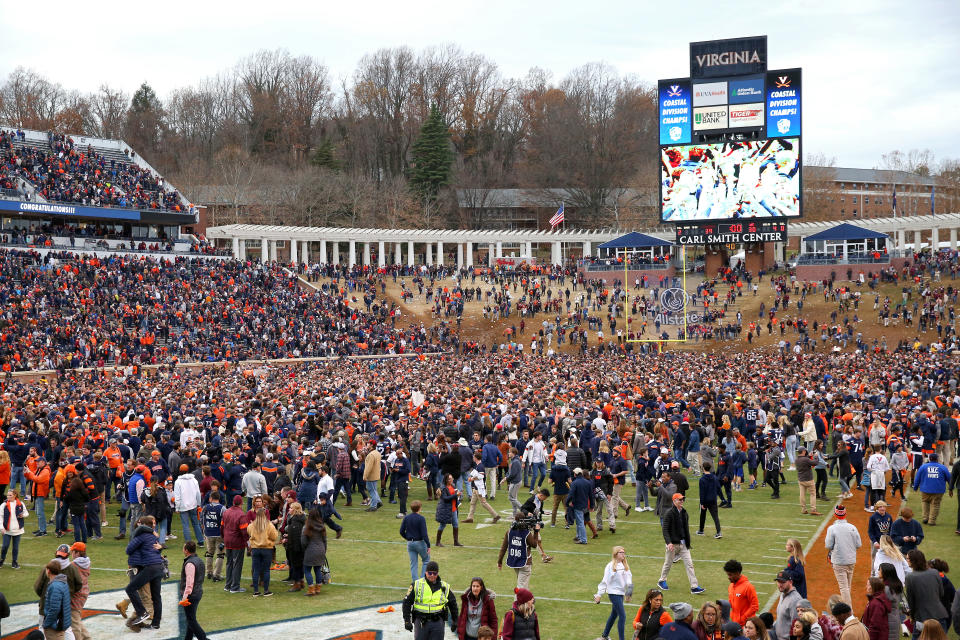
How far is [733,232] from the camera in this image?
185ft

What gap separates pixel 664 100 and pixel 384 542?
150 feet

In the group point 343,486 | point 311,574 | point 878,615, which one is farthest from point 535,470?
point 878,615

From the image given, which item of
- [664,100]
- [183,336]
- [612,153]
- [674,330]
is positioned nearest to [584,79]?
[612,153]

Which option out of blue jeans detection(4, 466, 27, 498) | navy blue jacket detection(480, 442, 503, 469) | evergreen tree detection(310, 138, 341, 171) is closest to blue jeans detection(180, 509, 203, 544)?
blue jeans detection(4, 466, 27, 498)

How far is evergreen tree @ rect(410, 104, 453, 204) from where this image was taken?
91188 mm

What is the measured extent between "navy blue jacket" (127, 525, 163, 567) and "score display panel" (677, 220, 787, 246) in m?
48.7

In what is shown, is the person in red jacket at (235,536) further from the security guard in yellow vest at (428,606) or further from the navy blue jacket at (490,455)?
the navy blue jacket at (490,455)

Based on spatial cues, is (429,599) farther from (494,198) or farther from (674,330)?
(494,198)

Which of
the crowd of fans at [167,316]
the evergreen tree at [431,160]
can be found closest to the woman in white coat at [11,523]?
the crowd of fans at [167,316]

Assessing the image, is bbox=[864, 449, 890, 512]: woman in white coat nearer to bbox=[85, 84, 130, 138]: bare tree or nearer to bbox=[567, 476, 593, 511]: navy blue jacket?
bbox=[567, 476, 593, 511]: navy blue jacket

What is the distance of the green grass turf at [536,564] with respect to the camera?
12.1 m

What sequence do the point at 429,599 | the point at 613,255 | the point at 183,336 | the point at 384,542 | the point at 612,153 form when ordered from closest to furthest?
the point at 429,599
the point at 384,542
the point at 183,336
the point at 613,255
the point at 612,153

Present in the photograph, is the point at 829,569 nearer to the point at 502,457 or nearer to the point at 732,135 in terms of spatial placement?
the point at 502,457

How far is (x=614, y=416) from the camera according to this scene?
20422 millimetres
